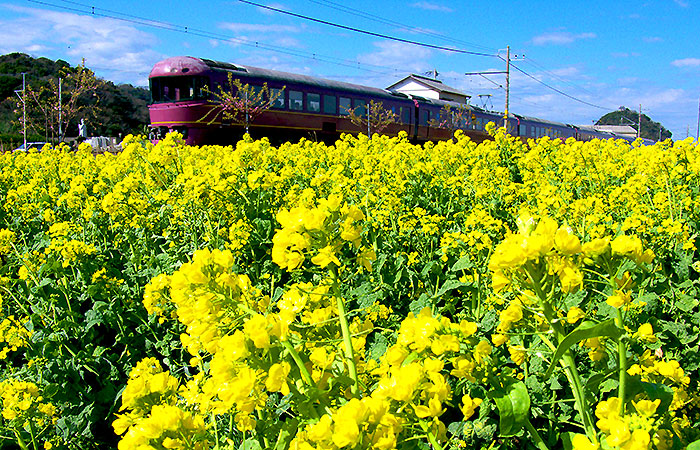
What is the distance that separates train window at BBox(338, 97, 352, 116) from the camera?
774 inches

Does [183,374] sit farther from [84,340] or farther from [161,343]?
[84,340]

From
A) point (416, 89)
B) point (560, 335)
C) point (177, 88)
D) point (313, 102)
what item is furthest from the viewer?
point (416, 89)

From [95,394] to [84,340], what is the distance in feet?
1.13

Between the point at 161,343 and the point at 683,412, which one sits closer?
the point at 683,412

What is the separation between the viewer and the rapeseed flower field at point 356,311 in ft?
3.44

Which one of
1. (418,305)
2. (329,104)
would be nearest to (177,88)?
(329,104)

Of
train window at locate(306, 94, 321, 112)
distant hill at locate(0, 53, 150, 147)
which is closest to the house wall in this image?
distant hill at locate(0, 53, 150, 147)

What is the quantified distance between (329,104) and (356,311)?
59.9 ft

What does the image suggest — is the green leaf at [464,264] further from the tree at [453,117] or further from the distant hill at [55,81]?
the distant hill at [55,81]

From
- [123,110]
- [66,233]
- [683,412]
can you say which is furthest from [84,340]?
[123,110]

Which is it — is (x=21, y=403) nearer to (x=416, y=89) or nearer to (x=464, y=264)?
(x=464, y=264)

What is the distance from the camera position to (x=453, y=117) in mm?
25250

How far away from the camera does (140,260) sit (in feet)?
11.2

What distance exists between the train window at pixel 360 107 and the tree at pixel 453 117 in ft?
17.9
